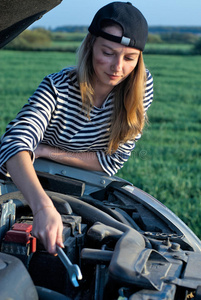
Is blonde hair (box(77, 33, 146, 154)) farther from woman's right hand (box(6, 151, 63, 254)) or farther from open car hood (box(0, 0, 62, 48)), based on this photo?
woman's right hand (box(6, 151, 63, 254))

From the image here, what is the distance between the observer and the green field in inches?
198

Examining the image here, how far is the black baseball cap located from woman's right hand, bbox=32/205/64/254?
34.1 inches

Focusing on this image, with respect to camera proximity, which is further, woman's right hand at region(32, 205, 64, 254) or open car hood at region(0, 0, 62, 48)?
open car hood at region(0, 0, 62, 48)

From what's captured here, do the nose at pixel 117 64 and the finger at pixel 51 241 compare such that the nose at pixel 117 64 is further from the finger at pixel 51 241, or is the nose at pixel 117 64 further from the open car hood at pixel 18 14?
the finger at pixel 51 241

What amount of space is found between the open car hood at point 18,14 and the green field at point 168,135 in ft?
3.55

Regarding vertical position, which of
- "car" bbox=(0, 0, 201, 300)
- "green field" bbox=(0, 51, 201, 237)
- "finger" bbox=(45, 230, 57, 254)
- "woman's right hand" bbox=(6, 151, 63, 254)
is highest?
"woman's right hand" bbox=(6, 151, 63, 254)

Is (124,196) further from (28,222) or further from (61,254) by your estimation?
(61,254)

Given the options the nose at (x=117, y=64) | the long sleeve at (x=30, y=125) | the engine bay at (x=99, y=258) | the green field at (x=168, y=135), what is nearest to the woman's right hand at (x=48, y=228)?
the engine bay at (x=99, y=258)

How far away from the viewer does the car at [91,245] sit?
4.95ft

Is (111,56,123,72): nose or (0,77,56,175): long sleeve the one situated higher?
(111,56,123,72): nose

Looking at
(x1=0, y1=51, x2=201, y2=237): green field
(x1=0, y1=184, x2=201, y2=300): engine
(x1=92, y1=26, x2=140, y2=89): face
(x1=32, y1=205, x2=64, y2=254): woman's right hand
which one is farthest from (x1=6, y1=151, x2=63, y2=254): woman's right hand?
(x1=0, y1=51, x2=201, y2=237): green field

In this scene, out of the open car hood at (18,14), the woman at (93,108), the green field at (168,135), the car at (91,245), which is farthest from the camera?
the green field at (168,135)

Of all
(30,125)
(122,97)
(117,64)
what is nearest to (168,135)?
(122,97)

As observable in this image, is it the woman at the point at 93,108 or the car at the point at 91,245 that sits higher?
the woman at the point at 93,108
